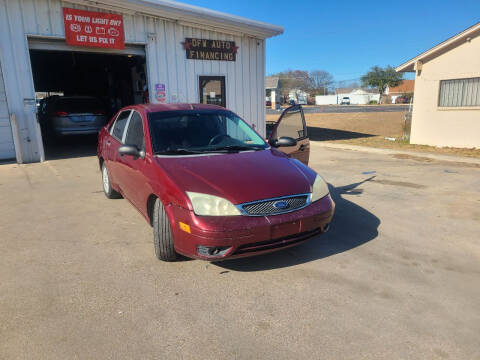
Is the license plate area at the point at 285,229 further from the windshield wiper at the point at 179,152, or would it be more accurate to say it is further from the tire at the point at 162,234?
the windshield wiper at the point at 179,152

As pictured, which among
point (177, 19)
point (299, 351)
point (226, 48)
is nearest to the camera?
point (299, 351)

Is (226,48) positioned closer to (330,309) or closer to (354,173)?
(354,173)

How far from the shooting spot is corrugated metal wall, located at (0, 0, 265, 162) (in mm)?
8438

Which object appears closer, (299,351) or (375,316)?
(299,351)

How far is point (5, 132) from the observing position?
915 cm

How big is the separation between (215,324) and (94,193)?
452 centimetres

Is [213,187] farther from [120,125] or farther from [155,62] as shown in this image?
[155,62]

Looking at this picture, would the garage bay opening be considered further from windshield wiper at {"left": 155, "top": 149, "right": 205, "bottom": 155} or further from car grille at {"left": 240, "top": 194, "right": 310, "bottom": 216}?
car grille at {"left": 240, "top": 194, "right": 310, "bottom": 216}

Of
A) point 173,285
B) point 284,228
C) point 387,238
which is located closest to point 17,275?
point 173,285

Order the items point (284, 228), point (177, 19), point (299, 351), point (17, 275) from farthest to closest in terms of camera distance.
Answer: point (177, 19), point (17, 275), point (284, 228), point (299, 351)

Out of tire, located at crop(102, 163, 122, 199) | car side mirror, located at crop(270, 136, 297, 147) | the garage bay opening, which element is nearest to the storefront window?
the garage bay opening

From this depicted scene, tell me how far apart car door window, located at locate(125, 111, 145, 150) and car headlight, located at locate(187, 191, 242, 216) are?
1.32m

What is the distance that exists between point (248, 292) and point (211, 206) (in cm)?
81

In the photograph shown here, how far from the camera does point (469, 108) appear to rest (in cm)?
1178
